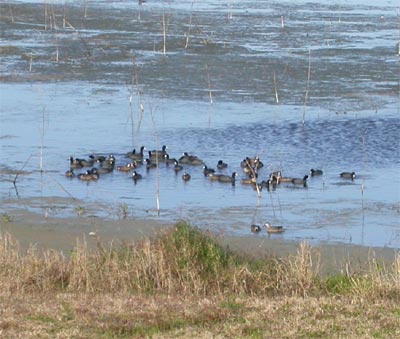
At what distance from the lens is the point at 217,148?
19625 millimetres

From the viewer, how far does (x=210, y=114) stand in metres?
22.0

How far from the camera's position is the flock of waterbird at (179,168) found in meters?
17.0

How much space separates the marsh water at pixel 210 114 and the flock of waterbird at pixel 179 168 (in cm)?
12

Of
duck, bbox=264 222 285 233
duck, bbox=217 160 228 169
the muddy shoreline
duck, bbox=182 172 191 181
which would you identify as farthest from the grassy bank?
duck, bbox=217 160 228 169

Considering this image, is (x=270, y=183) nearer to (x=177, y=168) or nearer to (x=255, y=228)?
(x=177, y=168)

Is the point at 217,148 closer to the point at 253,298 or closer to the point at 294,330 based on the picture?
the point at 253,298

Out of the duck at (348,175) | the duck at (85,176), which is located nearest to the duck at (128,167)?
the duck at (85,176)

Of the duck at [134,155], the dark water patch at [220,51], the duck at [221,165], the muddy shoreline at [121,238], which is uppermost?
the dark water patch at [220,51]

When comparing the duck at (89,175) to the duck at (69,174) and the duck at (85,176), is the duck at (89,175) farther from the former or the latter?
the duck at (69,174)

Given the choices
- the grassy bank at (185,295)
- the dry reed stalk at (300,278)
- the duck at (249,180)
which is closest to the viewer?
the grassy bank at (185,295)

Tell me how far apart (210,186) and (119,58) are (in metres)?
12.1

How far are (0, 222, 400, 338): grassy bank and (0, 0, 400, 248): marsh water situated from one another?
166 inches

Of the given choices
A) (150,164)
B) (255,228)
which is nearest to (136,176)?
(150,164)

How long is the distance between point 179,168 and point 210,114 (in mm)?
4252
